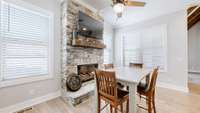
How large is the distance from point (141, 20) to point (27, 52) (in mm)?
4539

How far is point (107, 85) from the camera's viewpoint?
1.65m

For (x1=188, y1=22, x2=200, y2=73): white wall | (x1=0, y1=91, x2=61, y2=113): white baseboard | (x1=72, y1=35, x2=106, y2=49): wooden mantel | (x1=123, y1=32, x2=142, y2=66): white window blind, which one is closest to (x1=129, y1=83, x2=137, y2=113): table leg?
(x1=72, y1=35, x2=106, y2=49): wooden mantel

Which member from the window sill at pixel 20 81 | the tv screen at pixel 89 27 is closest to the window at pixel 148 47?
the tv screen at pixel 89 27

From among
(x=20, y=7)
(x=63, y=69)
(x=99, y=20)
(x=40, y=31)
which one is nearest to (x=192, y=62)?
(x=99, y=20)

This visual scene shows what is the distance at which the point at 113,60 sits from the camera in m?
6.04

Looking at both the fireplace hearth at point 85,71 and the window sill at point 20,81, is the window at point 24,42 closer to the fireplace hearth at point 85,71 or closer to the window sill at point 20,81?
the window sill at point 20,81

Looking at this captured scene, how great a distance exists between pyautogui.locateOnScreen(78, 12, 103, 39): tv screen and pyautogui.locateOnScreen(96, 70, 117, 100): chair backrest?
206cm

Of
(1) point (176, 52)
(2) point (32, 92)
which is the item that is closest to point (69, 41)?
(2) point (32, 92)

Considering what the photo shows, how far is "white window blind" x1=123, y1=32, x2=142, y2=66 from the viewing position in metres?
5.06

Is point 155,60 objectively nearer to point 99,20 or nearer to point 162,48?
point 162,48

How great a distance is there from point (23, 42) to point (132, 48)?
435cm

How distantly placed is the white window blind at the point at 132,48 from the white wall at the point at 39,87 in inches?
135

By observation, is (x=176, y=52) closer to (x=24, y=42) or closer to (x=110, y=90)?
(x=110, y=90)

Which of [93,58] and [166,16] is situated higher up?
[166,16]
